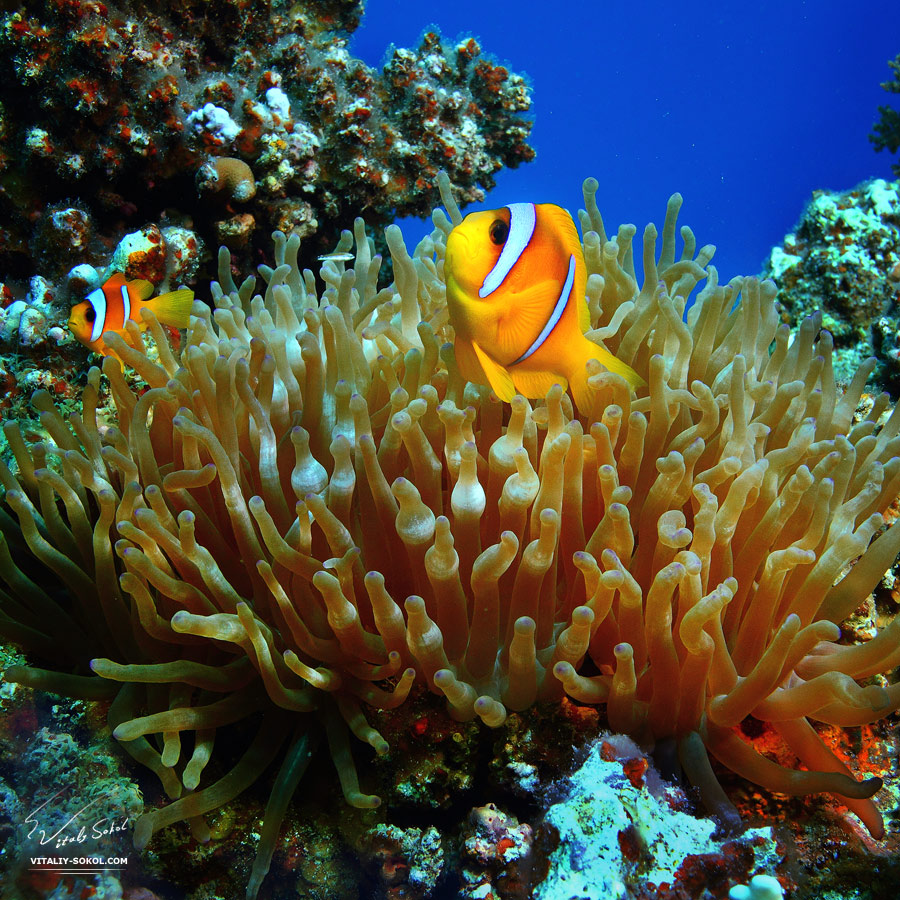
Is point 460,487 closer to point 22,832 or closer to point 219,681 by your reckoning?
point 219,681

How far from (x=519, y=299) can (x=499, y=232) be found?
147 millimetres

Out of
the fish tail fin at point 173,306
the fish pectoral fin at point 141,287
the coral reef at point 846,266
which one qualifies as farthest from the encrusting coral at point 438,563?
the coral reef at point 846,266

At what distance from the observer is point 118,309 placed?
2.58 m

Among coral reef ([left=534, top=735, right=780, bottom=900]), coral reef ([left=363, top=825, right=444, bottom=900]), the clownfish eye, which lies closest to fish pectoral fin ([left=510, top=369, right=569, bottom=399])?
the clownfish eye

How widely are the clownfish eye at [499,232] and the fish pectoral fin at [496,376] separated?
22 cm

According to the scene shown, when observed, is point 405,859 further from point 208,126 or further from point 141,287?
point 208,126

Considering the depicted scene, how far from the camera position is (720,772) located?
1.49 m

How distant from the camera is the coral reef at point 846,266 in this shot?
12.5ft

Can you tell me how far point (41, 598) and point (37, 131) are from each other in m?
2.44

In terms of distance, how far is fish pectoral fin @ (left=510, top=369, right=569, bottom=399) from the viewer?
5.26ft

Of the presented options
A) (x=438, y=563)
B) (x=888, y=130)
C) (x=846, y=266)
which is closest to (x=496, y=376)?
(x=438, y=563)

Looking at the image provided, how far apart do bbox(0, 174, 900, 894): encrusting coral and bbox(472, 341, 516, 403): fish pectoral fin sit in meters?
0.07

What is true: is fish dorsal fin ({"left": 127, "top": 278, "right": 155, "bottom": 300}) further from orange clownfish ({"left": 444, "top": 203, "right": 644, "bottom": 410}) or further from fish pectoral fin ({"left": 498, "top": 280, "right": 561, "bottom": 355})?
fish pectoral fin ({"left": 498, "top": 280, "right": 561, "bottom": 355})
